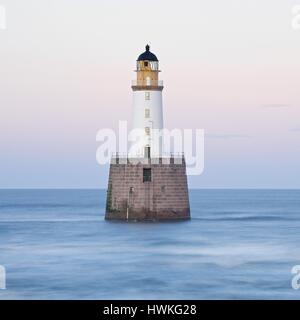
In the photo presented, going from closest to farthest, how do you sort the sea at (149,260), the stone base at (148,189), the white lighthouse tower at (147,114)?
the sea at (149,260)
the stone base at (148,189)
the white lighthouse tower at (147,114)

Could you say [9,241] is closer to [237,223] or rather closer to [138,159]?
[138,159]

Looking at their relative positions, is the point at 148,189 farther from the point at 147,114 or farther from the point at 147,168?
the point at 147,114

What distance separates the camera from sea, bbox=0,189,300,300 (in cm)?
2836

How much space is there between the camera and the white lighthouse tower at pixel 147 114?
4097 cm

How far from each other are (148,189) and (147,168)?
2.73 ft

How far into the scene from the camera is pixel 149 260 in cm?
3450

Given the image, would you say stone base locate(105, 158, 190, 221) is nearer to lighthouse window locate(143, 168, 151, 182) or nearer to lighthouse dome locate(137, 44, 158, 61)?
lighthouse window locate(143, 168, 151, 182)

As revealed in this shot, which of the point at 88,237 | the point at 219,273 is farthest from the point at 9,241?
the point at 219,273

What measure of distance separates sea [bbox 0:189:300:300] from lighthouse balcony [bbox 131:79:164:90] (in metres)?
5.39
